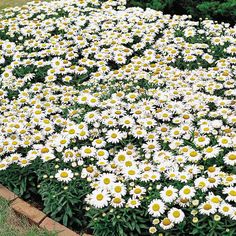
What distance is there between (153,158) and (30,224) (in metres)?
1.27

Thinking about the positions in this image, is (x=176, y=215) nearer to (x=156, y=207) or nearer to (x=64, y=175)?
(x=156, y=207)

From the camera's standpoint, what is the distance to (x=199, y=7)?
7.55m

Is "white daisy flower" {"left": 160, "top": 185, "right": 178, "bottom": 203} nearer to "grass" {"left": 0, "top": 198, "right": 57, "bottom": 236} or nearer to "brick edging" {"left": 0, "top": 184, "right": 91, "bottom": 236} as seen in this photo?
"brick edging" {"left": 0, "top": 184, "right": 91, "bottom": 236}

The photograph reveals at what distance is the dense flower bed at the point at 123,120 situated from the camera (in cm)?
413

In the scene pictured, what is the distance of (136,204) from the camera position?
4.09 m

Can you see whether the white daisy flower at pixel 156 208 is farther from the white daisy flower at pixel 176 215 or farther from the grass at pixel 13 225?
the grass at pixel 13 225

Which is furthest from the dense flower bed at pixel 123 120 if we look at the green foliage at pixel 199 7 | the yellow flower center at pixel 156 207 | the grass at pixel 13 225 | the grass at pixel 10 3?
the grass at pixel 10 3

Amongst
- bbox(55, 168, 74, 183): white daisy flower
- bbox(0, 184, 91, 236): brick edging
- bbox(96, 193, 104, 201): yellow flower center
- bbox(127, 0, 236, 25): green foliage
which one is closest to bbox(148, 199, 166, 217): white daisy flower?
bbox(96, 193, 104, 201): yellow flower center

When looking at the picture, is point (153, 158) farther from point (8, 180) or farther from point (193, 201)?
point (8, 180)

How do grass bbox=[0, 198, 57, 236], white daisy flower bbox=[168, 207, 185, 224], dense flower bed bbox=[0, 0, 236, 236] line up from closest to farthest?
white daisy flower bbox=[168, 207, 185, 224]
dense flower bed bbox=[0, 0, 236, 236]
grass bbox=[0, 198, 57, 236]

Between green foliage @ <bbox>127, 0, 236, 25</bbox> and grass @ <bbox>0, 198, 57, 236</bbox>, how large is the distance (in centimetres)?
448

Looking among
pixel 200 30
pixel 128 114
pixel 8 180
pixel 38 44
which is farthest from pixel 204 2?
pixel 8 180

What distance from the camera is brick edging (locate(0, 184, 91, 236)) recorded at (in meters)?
4.24

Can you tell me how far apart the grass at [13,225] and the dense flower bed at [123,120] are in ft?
0.67
